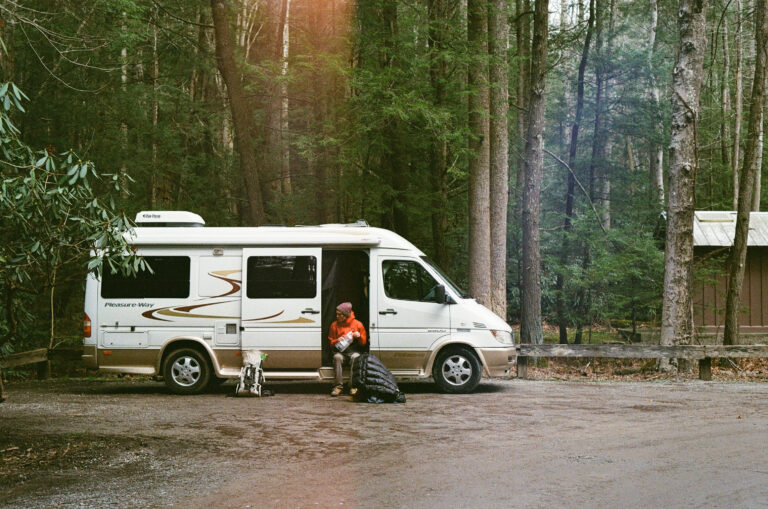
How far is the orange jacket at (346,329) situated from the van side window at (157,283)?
263cm

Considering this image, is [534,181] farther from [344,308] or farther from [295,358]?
[295,358]

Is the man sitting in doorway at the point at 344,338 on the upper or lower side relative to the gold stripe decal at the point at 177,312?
lower

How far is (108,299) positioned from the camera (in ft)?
41.9

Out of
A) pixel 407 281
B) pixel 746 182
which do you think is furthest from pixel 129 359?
pixel 746 182

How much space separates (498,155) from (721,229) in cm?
846

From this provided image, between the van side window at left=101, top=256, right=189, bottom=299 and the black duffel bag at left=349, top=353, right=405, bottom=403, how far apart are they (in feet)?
11.2

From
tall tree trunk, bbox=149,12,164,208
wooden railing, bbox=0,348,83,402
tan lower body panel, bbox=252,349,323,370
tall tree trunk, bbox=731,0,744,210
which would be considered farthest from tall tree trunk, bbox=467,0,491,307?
tall tree trunk, bbox=731,0,744,210

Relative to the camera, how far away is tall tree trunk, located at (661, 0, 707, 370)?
15.1 meters

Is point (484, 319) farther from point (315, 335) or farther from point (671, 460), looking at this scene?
point (671, 460)

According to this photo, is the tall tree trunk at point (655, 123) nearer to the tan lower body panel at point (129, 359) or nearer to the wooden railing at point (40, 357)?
the tan lower body panel at point (129, 359)

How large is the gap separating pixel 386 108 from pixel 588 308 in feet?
36.0

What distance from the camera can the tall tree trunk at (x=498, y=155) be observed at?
17.1 meters

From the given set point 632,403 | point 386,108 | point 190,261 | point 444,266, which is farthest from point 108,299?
point 444,266

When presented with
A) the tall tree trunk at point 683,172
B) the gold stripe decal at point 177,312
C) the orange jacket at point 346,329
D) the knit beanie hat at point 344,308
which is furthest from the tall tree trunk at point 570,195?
the gold stripe decal at point 177,312
